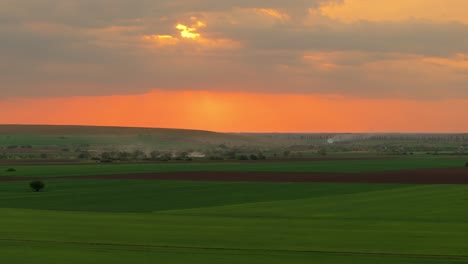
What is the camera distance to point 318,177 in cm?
9169

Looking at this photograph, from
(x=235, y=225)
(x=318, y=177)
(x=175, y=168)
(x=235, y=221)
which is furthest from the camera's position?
(x=175, y=168)

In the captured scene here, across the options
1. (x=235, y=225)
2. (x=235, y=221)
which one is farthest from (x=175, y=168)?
(x=235, y=225)

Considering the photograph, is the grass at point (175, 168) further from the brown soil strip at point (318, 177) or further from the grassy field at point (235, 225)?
the grassy field at point (235, 225)

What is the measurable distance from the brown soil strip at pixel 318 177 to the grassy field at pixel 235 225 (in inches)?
491

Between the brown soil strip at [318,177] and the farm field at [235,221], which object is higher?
the brown soil strip at [318,177]

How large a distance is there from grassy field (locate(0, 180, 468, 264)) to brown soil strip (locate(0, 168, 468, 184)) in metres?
12.5

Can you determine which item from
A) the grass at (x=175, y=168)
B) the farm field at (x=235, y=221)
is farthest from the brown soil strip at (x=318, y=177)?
the grass at (x=175, y=168)

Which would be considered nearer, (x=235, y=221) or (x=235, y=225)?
(x=235, y=225)

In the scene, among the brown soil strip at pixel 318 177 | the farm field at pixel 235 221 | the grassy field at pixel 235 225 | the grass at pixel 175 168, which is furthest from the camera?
the grass at pixel 175 168

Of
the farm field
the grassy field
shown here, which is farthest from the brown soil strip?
the grassy field

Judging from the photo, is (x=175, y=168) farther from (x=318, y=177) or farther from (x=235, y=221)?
(x=235, y=221)

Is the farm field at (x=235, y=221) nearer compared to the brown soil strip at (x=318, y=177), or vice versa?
the farm field at (x=235, y=221)

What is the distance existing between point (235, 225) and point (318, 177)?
165 ft

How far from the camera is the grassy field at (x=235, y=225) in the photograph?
105 feet
